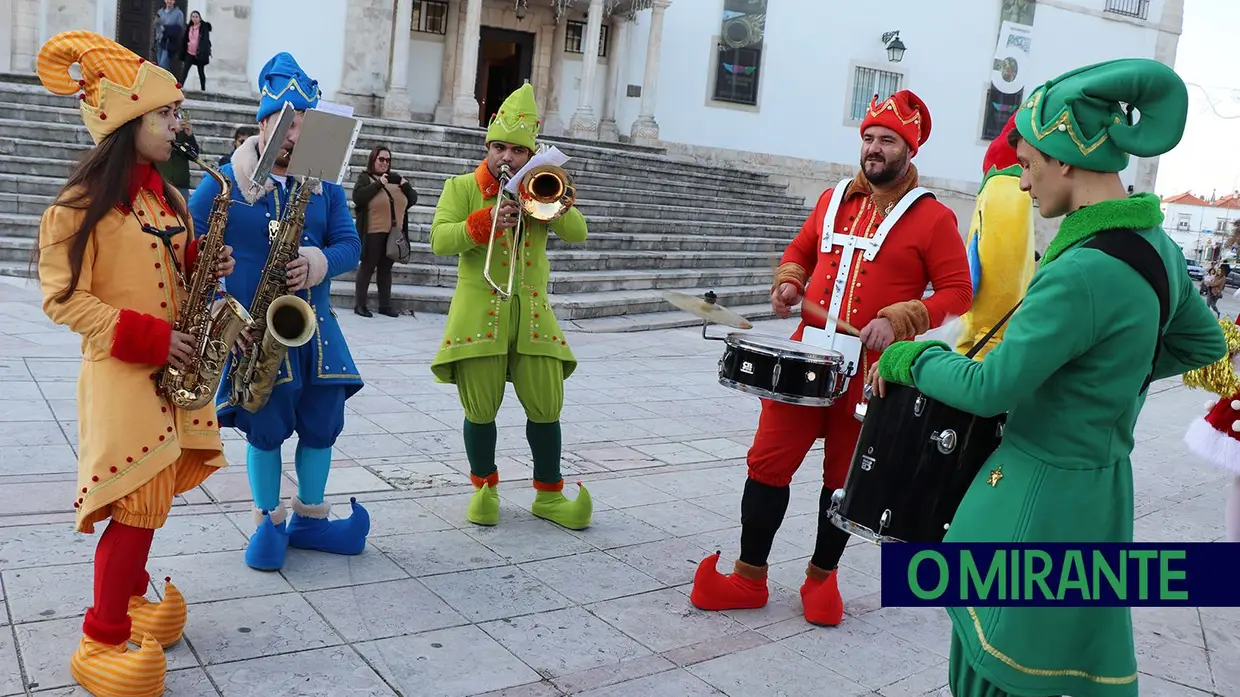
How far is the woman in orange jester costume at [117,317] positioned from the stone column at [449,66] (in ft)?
63.9

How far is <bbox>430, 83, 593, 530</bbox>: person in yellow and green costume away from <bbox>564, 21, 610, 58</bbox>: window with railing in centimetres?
1983

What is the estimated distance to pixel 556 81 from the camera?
23812 mm

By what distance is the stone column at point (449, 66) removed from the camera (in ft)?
73.6

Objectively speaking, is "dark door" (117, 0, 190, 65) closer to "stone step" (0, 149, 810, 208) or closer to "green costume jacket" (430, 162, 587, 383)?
"stone step" (0, 149, 810, 208)

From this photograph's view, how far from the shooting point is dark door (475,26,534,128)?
2370 cm

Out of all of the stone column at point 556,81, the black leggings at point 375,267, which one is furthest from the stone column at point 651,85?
the black leggings at point 375,267

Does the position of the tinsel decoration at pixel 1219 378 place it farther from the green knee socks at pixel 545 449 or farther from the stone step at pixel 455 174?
the stone step at pixel 455 174

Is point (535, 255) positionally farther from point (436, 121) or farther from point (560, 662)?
point (436, 121)

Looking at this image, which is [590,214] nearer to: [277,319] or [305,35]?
[305,35]

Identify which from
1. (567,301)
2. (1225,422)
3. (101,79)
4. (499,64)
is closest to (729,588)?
(1225,422)

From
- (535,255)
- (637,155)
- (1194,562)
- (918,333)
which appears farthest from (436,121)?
(1194,562)

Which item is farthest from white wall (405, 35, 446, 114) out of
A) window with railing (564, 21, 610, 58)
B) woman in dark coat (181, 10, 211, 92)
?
woman in dark coat (181, 10, 211, 92)

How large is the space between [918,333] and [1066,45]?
2920cm

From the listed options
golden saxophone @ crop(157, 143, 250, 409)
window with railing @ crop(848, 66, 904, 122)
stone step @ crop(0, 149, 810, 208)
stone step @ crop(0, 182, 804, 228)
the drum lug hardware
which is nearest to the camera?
the drum lug hardware
